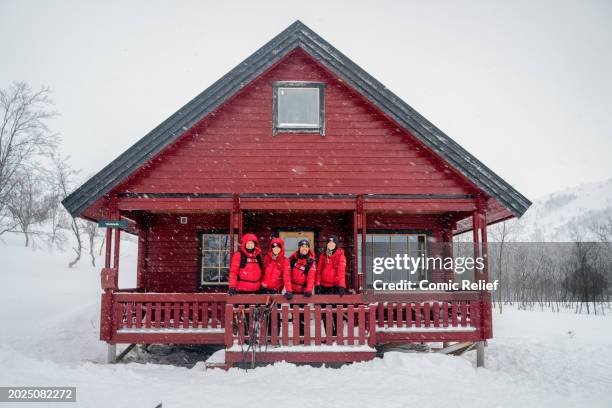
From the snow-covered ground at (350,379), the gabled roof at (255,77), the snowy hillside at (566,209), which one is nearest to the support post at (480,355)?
the snow-covered ground at (350,379)

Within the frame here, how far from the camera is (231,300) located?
824cm

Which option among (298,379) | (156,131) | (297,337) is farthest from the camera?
(156,131)

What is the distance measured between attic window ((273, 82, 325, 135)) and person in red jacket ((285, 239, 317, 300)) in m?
2.87

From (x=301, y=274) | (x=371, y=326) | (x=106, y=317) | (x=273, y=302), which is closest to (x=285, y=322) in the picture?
(x=273, y=302)

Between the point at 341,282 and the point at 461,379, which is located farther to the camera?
the point at 341,282

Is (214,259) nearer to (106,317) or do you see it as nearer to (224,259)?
(224,259)

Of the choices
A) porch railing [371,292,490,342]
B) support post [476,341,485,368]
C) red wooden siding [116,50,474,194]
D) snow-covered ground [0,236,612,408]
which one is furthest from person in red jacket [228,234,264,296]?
support post [476,341,485,368]

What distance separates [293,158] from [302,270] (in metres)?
2.64

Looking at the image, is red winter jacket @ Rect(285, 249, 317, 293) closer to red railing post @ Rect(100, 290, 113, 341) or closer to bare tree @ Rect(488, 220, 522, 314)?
red railing post @ Rect(100, 290, 113, 341)

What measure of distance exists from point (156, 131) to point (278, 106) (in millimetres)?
2680

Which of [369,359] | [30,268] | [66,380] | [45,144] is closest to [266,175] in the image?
[369,359]

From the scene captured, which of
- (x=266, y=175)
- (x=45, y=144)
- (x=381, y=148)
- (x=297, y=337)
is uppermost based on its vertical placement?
(x=45, y=144)

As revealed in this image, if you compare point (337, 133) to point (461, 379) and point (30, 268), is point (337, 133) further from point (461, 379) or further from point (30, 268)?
point (30, 268)

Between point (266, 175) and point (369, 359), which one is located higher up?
point (266, 175)
